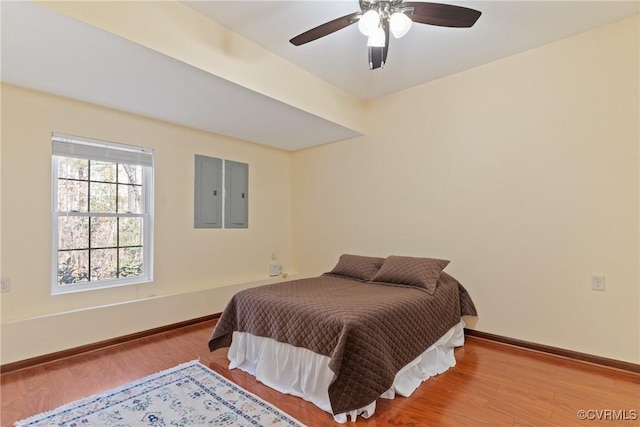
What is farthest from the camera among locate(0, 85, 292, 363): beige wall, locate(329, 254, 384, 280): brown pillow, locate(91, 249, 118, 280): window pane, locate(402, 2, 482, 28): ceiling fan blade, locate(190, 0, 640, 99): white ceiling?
locate(329, 254, 384, 280): brown pillow

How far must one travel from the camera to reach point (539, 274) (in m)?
2.86

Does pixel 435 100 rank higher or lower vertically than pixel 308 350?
higher

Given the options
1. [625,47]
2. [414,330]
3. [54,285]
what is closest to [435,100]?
[625,47]

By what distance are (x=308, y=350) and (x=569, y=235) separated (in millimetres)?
2341

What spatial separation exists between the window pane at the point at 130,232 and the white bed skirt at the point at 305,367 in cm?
170

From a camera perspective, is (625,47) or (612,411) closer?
(612,411)

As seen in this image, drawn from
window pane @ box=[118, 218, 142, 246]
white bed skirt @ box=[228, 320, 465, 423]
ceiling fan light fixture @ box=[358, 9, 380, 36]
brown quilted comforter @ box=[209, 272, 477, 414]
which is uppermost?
ceiling fan light fixture @ box=[358, 9, 380, 36]

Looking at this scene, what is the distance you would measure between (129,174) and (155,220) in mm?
547

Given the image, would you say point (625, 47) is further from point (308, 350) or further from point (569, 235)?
point (308, 350)

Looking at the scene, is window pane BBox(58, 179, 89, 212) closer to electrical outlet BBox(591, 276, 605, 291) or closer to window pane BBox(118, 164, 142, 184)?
window pane BBox(118, 164, 142, 184)

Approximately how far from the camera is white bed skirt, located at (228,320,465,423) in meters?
2.03

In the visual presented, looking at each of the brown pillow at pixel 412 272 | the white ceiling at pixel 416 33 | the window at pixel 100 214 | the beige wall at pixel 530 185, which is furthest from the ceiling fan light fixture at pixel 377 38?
the window at pixel 100 214

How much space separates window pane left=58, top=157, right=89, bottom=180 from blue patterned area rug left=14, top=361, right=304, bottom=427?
1976 mm

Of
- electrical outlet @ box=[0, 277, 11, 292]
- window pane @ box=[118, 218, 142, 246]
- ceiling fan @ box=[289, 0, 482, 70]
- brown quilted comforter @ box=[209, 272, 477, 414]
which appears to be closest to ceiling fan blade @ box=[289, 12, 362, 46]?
ceiling fan @ box=[289, 0, 482, 70]
